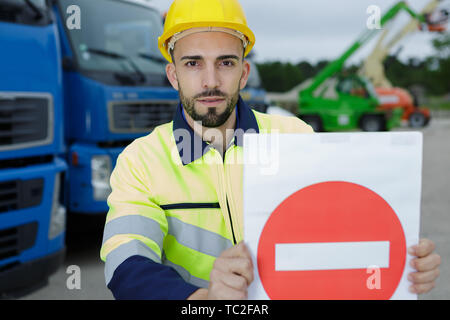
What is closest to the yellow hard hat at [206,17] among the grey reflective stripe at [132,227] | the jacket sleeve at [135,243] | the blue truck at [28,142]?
the jacket sleeve at [135,243]

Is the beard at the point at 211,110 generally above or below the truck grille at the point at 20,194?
above

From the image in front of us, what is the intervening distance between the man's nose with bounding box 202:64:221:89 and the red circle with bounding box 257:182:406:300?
25.9 inches

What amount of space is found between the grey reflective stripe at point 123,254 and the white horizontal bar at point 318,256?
1.56ft

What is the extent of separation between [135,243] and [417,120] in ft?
76.7

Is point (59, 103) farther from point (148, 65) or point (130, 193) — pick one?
point (130, 193)

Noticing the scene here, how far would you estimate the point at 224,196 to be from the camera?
67.9 inches

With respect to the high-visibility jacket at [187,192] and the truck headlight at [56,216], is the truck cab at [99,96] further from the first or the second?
the high-visibility jacket at [187,192]

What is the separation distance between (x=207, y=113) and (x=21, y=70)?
2074 mm

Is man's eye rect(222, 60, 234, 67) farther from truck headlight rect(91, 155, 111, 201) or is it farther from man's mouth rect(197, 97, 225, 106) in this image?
truck headlight rect(91, 155, 111, 201)

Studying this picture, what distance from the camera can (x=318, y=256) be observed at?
45.6 inches

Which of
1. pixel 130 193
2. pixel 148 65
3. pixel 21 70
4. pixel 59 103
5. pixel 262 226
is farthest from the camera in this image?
pixel 148 65

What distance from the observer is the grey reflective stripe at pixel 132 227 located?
4.95ft

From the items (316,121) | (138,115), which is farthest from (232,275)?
(316,121)

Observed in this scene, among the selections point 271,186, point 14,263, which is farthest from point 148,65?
point 271,186
